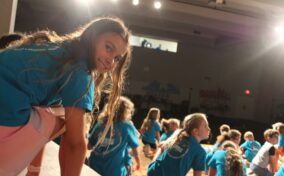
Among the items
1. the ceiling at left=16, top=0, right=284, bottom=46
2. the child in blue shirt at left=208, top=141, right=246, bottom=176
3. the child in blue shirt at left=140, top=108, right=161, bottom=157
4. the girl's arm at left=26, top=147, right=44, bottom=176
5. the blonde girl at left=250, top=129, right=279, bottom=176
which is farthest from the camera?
the ceiling at left=16, top=0, right=284, bottom=46

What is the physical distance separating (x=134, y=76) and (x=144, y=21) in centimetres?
277

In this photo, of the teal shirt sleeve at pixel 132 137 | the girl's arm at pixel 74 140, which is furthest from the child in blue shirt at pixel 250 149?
the girl's arm at pixel 74 140

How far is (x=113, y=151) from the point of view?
3535mm

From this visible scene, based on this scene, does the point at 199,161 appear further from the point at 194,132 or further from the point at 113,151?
the point at 113,151

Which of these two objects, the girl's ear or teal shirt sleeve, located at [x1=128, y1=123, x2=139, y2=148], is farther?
teal shirt sleeve, located at [x1=128, y1=123, x2=139, y2=148]

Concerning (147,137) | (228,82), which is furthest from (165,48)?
(147,137)

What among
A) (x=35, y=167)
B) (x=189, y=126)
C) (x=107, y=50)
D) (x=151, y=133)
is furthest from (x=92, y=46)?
(x=151, y=133)

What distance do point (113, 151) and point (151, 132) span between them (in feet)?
18.1

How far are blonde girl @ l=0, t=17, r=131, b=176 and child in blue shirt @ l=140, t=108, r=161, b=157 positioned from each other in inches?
301

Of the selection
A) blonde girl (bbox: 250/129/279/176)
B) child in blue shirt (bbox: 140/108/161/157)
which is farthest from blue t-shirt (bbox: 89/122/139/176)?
child in blue shirt (bbox: 140/108/161/157)

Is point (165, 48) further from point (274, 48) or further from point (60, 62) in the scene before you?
point (60, 62)

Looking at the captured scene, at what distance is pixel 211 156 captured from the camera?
4527mm

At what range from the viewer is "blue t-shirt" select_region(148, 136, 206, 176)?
11.2 ft

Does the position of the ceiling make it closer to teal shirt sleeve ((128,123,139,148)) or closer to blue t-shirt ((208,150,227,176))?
blue t-shirt ((208,150,227,176))
